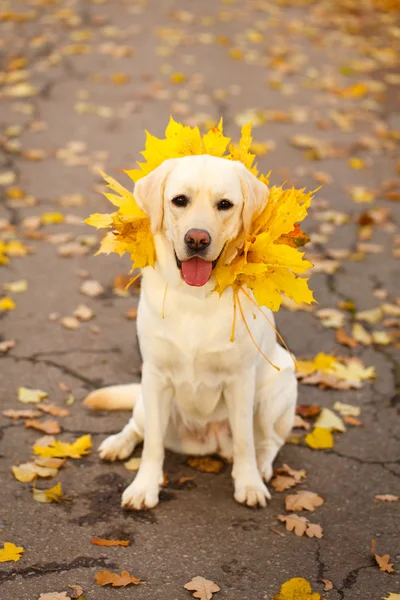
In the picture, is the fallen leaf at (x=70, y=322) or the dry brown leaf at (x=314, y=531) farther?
the fallen leaf at (x=70, y=322)

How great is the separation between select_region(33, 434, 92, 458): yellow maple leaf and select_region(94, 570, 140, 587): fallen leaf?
83cm

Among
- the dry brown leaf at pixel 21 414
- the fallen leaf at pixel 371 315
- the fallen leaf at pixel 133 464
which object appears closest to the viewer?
the fallen leaf at pixel 133 464

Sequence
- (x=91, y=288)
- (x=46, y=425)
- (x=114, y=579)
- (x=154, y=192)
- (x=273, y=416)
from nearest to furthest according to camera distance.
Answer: (x=114, y=579)
(x=154, y=192)
(x=273, y=416)
(x=46, y=425)
(x=91, y=288)

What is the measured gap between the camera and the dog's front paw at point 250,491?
3365 mm

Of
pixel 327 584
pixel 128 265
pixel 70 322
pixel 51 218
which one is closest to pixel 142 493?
pixel 327 584

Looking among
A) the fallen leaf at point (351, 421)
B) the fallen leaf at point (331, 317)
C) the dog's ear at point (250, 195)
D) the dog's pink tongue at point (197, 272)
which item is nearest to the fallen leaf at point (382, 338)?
the fallen leaf at point (331, 317)

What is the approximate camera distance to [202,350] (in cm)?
309

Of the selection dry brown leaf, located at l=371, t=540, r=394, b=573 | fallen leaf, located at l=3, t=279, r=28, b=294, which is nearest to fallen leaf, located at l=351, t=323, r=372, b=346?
dry brown leaf, located at l=371, t=540, r=394, b=573

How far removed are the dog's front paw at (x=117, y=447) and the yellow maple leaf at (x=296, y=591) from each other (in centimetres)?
102

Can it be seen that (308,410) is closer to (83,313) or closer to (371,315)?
(371,315)

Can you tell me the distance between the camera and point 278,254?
3031 millimetres

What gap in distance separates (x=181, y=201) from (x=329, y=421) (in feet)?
5.39

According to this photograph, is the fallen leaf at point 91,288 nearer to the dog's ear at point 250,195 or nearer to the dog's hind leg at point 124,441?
the dog's hind leg at point 124,441

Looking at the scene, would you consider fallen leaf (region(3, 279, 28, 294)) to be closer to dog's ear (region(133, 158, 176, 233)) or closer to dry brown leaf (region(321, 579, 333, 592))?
dog's ear (region(133, 158, 176, 233))
